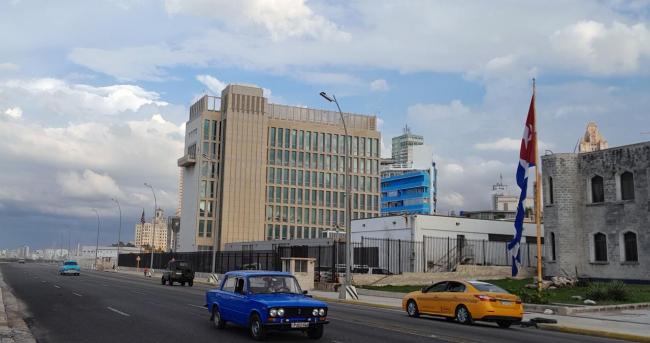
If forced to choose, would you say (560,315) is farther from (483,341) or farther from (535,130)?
(483,341)

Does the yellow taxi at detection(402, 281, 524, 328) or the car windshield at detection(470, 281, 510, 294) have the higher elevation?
the car windshield at detection(470, 281, 510, 294)

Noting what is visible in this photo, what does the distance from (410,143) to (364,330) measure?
186m

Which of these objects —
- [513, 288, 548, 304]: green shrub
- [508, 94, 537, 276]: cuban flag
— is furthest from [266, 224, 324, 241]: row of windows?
[513, 288, 548, 304]: green shrub

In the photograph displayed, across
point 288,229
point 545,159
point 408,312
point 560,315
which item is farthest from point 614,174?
point 288,229

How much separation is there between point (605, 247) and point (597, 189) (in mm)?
3811

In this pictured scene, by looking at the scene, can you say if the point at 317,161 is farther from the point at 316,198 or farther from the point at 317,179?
the point at 316,198

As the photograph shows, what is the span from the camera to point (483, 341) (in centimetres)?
1384

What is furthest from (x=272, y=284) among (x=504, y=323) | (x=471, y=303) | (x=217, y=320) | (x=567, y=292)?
(x=567, y=292)

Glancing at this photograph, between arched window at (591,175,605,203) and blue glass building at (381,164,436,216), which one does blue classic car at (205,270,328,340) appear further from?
blue glass building at (381,164,436,216)

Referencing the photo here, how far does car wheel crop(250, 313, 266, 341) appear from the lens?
12.4 m

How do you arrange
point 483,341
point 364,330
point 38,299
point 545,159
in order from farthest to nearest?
point 545,159 → point 38,299 → point 364,330 → point 483,341

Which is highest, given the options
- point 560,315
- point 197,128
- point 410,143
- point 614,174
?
point 410,143

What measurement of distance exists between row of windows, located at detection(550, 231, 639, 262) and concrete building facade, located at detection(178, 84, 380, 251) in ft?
223

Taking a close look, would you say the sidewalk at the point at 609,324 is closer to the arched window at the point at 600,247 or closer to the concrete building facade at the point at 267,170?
the arched window at the point at 600,247
